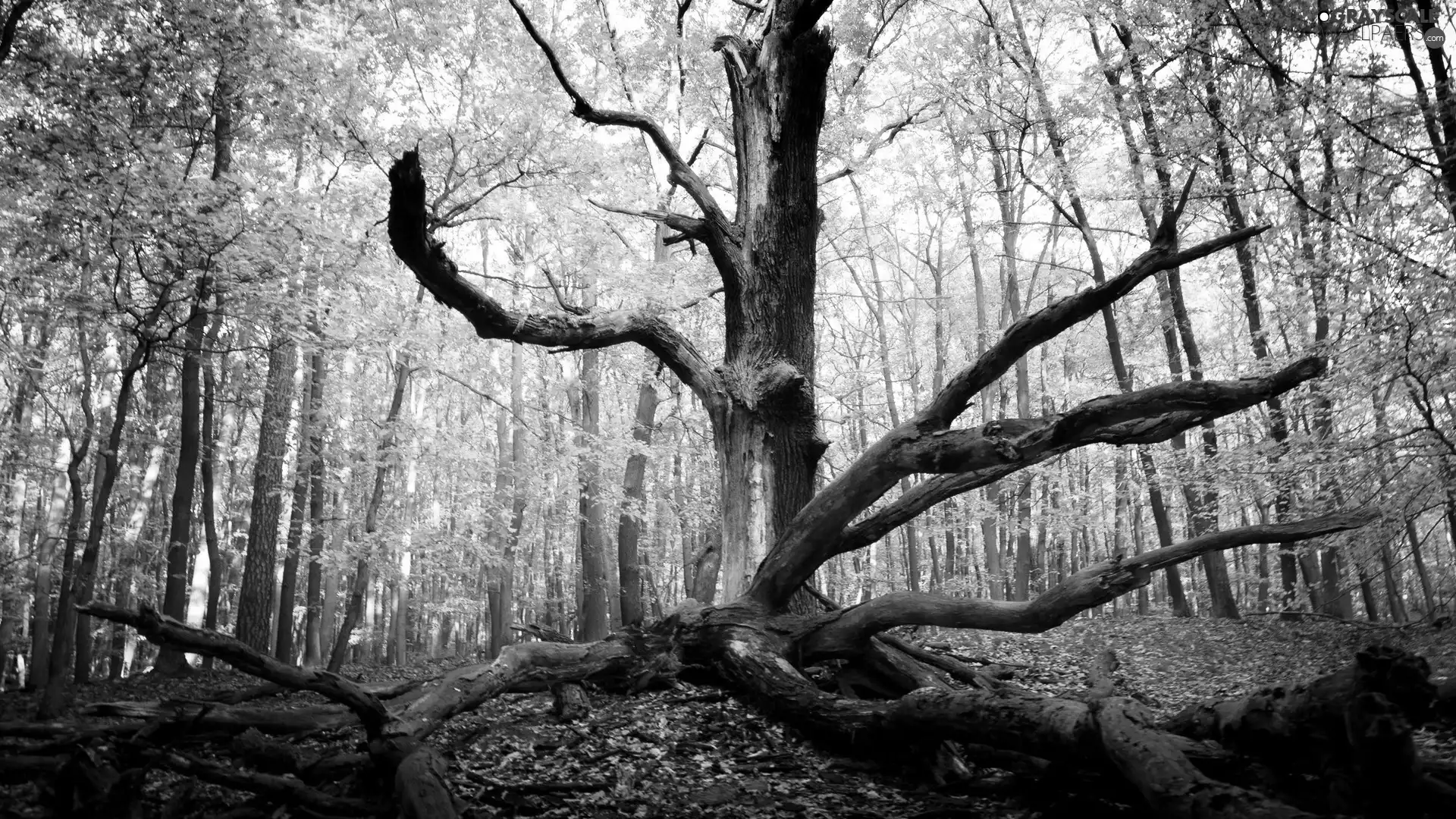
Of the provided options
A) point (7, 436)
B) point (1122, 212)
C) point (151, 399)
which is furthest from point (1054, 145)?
point (7, 436)

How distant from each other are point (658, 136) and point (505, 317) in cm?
273

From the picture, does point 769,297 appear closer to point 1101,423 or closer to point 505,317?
point 505,317

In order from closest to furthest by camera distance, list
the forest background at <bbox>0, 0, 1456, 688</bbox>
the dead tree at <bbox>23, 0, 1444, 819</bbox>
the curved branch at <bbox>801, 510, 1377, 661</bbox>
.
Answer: the dead tree at <bbox>23, 0, 1444, 819</bbox> < the curved branch at <bbox>801, 510, 1377, 661</bbox> < the forest background at <bbox>0, 0, 1456, 688</bbox>

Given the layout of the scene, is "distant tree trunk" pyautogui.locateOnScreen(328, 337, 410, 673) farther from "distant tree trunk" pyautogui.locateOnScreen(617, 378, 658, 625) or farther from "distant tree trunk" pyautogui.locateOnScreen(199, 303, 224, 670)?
"distant tree trunk" pyautogui.locateOnScreen(617, 378, 658, 625)

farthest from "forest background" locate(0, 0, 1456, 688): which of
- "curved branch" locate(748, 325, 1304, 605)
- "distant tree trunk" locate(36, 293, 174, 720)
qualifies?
"curved branch" locate(748, 325, 1304, 605)

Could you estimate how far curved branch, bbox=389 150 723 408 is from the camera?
4.09 metres

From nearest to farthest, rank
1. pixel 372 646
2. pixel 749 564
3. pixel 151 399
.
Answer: pixel 749 564, pixel 151 399, pixel 372 646

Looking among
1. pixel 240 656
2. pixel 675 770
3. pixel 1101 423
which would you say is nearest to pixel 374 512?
pixel 240 656

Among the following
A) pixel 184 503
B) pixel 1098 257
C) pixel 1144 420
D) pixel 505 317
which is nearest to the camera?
pixel 1144 420

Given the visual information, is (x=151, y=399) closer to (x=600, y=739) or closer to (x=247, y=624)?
(x=247, y=624)

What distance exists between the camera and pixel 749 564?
19.5 feet

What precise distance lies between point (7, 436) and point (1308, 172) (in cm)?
2246

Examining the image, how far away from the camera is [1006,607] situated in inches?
207

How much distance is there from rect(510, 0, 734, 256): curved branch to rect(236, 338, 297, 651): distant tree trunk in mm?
7357
